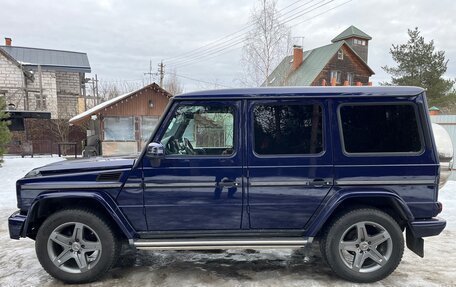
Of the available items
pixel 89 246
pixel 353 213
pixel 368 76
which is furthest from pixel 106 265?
pixel 368 76

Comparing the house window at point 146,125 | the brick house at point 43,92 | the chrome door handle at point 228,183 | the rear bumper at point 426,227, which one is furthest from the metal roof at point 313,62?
the chrome door handle at point 228,183

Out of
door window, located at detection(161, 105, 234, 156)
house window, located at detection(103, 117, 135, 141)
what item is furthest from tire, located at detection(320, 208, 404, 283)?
house window, located at detection(103, 117, 135, 141)

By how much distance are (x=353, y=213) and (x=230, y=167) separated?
4.80 feet

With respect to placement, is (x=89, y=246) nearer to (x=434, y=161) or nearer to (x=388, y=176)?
(x=388, y=176)

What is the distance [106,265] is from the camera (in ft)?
11.7

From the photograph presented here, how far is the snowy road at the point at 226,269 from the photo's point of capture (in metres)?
3.62

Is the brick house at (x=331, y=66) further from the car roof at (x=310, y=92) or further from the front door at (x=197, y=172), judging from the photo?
the front door at (x=197, y=172)

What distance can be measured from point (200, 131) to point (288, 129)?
0.98 meters

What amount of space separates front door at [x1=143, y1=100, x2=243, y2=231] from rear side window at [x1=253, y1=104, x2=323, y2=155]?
243mm

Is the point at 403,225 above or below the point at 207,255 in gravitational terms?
above

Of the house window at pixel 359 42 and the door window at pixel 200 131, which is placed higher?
the house window at pixel 359 42

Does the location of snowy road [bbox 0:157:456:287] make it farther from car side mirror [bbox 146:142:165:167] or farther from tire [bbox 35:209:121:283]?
car side mirror [bbox 146:142:165:167]

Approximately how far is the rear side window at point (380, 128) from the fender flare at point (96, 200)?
2.57 metres

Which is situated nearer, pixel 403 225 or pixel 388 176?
pixel 388 176
